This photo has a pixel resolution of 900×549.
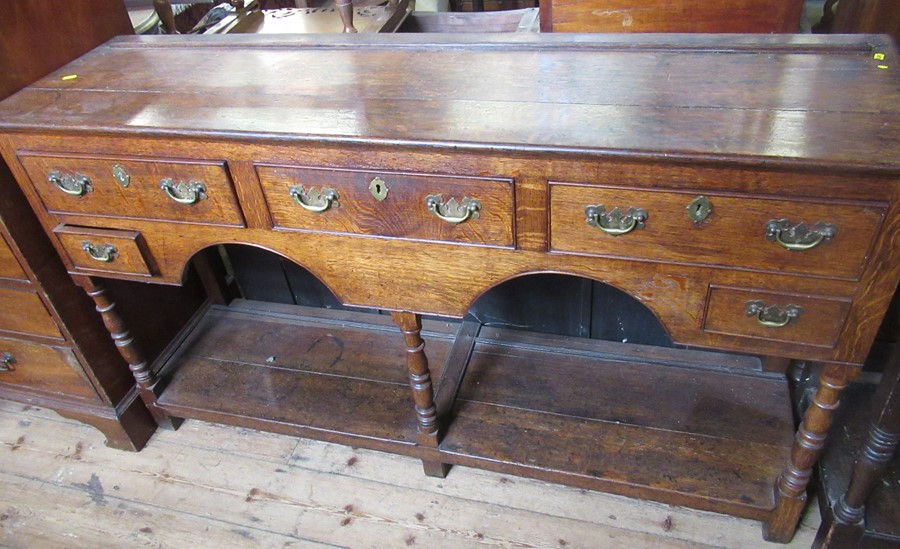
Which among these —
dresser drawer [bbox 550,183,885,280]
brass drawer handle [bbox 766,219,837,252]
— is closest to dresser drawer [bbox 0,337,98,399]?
dresser drawer [bbox 550,183,885,280]

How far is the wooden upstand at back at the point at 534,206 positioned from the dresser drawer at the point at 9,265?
0.13 metres

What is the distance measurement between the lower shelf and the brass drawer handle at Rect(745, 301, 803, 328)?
1.59 ft

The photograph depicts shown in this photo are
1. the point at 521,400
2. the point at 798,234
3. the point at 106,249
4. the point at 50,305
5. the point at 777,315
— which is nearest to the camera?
the point at 798,234

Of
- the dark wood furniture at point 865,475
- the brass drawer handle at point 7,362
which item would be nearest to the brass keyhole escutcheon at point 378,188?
the dark wood furniture at point 865,475

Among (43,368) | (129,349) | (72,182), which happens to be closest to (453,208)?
(72,182)

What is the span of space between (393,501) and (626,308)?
29.3 inches

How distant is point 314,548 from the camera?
1.54 meters

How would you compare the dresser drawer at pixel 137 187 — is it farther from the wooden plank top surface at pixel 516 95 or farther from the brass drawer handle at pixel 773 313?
the brass drawer handle at pixel 773 313

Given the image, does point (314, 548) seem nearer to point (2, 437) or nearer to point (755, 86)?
point (2, 437)

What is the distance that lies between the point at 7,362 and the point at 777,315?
176 centimetres

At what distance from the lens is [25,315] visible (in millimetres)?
1583

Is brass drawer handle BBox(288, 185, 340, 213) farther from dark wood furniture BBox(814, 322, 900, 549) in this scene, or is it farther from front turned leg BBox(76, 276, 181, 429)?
dark wood furniture BBox(814, 322, 900, 549)

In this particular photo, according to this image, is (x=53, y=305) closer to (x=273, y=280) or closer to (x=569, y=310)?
(x=273, y=280)

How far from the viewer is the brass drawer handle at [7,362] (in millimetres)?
1712
